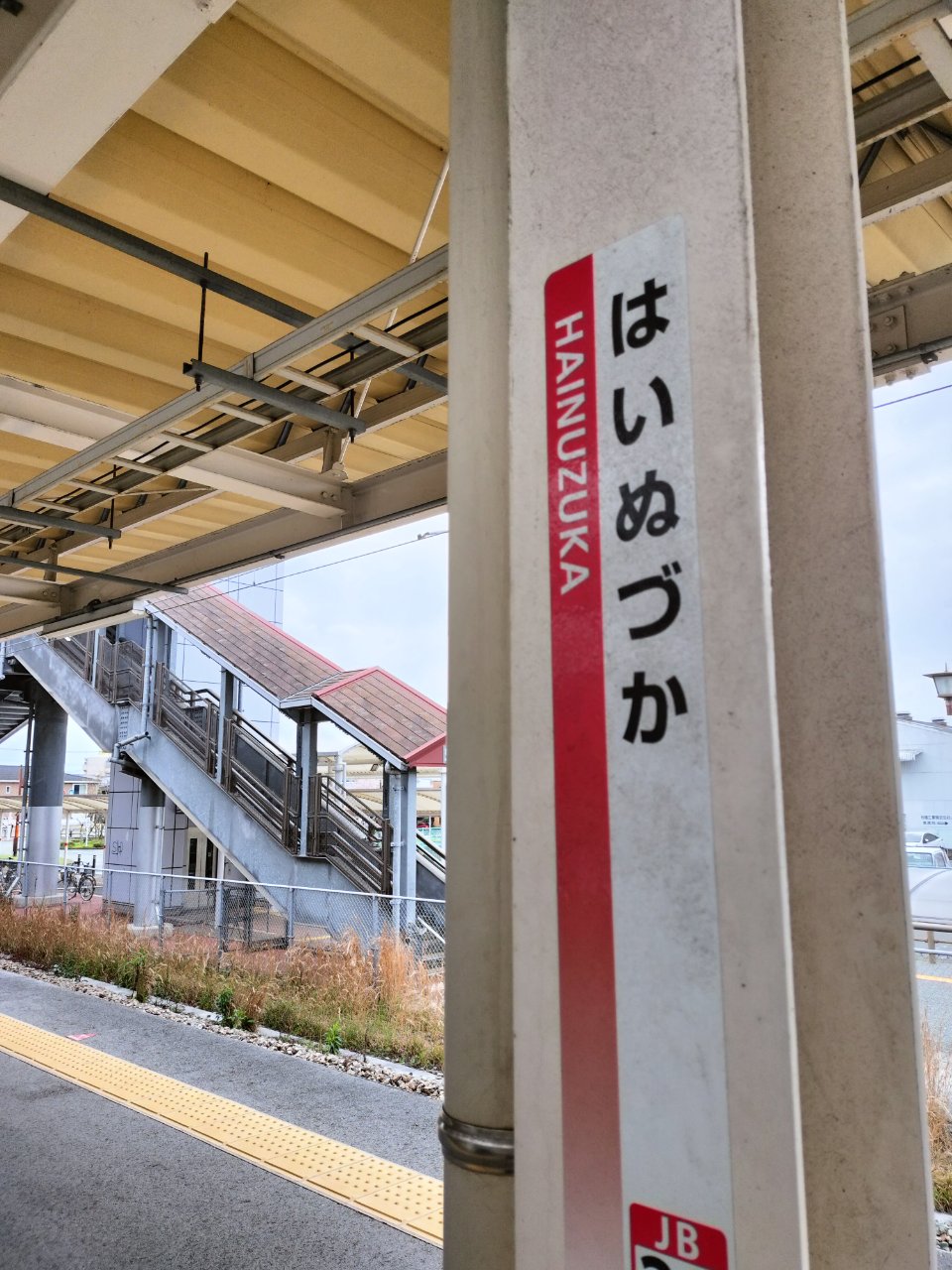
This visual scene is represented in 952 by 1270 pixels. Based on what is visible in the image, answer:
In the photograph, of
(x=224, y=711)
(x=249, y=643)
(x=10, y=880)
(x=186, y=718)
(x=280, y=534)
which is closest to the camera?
(x=280, y=534)

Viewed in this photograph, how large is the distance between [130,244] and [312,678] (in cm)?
1187

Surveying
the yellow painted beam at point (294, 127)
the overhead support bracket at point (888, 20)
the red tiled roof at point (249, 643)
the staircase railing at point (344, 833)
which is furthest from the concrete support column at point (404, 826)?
the overhead support bracket at point (888, 20)

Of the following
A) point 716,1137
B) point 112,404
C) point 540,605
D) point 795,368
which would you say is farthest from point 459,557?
point 112,404

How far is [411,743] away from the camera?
12.4 meters

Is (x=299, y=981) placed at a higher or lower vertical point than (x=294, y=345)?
lower

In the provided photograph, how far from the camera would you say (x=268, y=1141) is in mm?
5336

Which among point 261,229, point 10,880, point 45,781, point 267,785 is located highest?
point 261,229

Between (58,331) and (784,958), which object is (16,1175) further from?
(784,958)

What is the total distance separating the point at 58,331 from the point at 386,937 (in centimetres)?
594

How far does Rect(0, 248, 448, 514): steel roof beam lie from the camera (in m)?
3.46

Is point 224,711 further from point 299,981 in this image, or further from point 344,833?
point 299,981

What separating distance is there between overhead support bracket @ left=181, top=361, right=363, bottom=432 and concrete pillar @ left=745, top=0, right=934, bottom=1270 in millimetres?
3052

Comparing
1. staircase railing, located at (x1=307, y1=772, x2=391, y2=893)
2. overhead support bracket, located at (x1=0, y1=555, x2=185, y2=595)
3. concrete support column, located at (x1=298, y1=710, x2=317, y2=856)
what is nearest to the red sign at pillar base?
Result: overhead support bracket, located at (x1=0, y1=555, x2=185, y2=595)

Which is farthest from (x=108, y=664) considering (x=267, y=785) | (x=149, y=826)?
(x=267, y=785)
